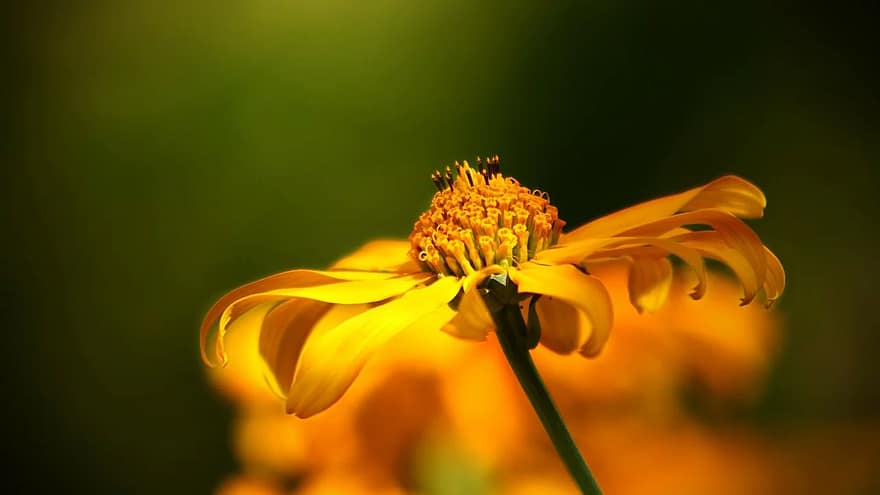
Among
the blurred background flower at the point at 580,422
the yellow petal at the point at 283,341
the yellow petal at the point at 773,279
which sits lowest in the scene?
the blurred background flower at the point at 580,422

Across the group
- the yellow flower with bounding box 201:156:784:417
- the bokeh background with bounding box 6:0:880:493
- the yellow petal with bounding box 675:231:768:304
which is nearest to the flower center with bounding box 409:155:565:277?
the yellow flower with bounding box 201:156:784:417

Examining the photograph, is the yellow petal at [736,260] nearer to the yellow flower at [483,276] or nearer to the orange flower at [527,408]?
the yellow flower at [483,276]

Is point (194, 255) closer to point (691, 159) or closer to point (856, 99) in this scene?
point (691, 159)

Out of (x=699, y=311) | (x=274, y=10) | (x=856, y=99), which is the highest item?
(x=274, y=10)

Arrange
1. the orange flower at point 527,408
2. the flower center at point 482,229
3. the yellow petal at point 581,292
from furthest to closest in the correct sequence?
the orange flower at point 527,408 → the flower center at point 482,229 → the yellow petal at point 581,292

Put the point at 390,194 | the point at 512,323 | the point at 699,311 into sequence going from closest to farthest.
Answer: the point at 512,323 < the point at 699,311 < the point at 390,194

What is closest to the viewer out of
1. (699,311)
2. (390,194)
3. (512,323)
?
(512,323)

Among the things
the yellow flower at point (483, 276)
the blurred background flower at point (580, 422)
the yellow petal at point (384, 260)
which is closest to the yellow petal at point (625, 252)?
the yellow flower at point (483, 276)

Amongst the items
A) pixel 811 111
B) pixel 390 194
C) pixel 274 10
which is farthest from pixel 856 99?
pixel 274 10
